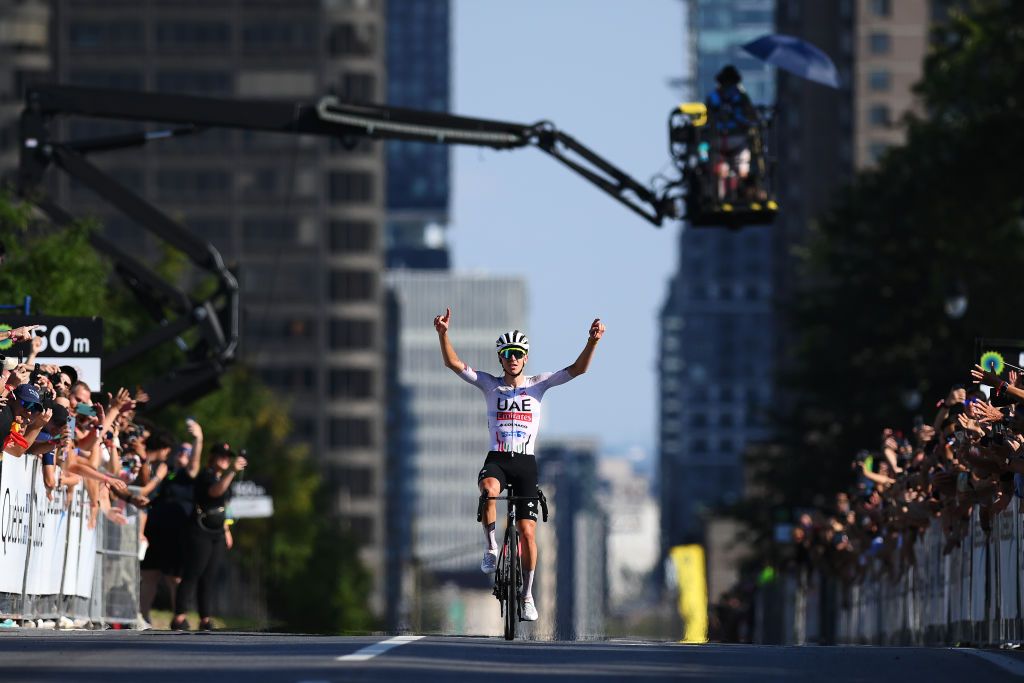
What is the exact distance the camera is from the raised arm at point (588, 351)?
59.4 ft

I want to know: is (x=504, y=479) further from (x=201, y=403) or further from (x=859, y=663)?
(x=201, y=403)

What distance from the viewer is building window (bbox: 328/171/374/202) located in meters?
138

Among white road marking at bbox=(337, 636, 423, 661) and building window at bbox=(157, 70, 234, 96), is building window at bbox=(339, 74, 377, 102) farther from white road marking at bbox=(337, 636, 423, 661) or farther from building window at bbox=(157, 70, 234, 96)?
white road marking at bbox=(337, 636, 423, 661)

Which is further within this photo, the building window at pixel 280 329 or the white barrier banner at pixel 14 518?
the building window at pixel 280 329

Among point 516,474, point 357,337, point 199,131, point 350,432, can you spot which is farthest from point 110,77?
point 516,474

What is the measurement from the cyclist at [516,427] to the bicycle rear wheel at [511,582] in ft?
0.29

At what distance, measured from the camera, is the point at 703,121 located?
92.3 feet

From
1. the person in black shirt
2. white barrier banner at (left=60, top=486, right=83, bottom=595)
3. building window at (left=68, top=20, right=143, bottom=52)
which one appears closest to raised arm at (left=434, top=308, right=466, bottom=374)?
white barrier banner at (left=60, top=486, right=83, bottom=595)

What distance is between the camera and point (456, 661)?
14.4 m

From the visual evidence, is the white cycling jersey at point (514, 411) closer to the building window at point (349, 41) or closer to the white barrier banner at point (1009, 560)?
the white barrier banner at point (1009, 560)

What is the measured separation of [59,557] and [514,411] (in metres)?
5.94

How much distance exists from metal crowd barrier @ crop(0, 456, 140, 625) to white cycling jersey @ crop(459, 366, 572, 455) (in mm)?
4346

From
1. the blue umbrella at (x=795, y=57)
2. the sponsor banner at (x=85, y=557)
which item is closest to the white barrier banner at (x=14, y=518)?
the sponsor banner at (x=85, y=557)

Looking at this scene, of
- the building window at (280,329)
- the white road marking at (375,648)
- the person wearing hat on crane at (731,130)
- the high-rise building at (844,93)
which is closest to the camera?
the white road marking at (375,648)
